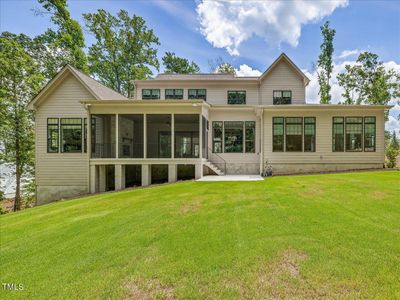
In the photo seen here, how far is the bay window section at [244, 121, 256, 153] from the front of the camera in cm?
1620

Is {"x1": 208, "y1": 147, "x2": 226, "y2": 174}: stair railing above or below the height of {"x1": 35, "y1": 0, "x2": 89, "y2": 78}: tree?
below

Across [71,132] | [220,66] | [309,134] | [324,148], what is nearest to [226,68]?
[220,66]

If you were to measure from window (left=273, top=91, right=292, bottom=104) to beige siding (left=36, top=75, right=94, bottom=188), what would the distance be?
13598mm

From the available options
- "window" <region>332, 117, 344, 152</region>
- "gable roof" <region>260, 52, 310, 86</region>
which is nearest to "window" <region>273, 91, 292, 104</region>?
"gable roof" <region>260, 52, 310, 86</region>

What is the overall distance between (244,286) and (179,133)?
16537 mm

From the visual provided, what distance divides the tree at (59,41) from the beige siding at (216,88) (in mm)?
9582

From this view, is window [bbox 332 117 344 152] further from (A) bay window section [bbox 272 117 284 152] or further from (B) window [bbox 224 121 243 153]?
(B) window [bbox 224 121 243 153]

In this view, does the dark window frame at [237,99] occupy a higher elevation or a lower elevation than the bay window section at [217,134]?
Result: higher

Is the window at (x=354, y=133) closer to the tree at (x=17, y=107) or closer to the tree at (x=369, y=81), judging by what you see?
the tree at (x=369, y=81)

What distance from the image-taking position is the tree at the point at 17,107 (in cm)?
1752

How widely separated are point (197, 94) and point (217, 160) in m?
6.50

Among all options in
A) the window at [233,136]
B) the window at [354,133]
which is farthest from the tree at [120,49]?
the window at [354,133]

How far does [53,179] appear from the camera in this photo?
14.8 meters

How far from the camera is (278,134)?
15359 millimetres
